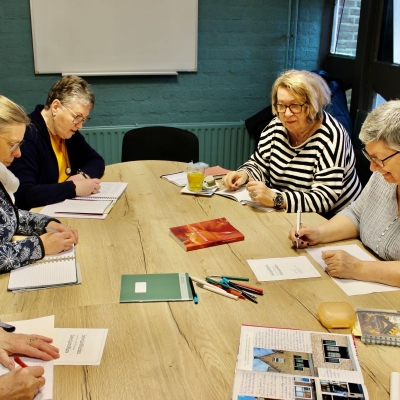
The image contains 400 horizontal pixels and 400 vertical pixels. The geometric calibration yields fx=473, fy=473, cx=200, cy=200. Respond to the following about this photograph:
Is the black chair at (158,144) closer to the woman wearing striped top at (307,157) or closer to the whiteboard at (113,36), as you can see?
the woman wearing striped top at (307,157)

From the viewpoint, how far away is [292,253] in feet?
5.56

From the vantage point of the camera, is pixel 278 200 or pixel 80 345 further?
pixel 278 200

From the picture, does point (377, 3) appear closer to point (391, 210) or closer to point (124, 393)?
point (391, 210)

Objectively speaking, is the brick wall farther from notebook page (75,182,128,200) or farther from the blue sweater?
notebook page (75,182,128,200)

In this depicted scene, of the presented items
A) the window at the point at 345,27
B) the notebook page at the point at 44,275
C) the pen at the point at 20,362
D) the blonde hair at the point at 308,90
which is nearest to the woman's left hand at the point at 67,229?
the notebook page at the point at 44,275

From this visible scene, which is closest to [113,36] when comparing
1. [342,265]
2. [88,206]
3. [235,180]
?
[235,180]

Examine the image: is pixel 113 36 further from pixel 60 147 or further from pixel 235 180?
pixel 235 180

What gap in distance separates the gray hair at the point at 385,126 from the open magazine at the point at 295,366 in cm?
66

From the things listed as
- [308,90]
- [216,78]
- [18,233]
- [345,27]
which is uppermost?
[345,27]

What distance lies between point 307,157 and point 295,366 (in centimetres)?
136

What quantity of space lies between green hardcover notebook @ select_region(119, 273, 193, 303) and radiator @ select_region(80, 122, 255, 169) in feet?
8.20

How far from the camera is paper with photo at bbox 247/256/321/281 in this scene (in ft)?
5.00

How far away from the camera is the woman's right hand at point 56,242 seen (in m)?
1.63

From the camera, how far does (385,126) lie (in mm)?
1506
